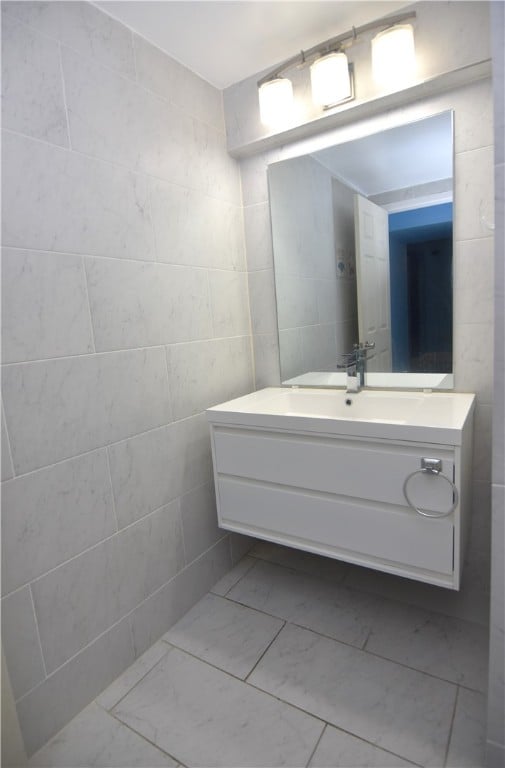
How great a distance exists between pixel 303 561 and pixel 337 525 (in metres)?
0.69

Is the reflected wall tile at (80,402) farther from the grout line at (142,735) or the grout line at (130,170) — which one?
the grout line at (142,735)

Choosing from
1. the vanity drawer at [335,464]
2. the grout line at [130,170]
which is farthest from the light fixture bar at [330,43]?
the vanity drawer at [335,464]

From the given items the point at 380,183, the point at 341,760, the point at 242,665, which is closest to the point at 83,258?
the point at 380,183

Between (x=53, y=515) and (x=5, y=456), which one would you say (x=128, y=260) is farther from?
(x=53, y=515)

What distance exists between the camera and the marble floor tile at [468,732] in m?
1.04

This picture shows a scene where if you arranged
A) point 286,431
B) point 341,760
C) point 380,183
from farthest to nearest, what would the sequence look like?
point 380,183 → point 286,431 → point 341,760

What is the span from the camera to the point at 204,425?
1740mm

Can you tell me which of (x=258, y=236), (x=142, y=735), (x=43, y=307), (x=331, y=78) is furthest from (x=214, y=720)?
(x=331, y=78)

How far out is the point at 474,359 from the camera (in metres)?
1.49

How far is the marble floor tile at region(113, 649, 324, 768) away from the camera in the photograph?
111cm

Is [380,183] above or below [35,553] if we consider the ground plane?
above

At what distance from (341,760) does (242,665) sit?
1.38 ft

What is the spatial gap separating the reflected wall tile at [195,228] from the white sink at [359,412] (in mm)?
623

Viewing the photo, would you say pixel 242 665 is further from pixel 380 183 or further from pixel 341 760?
pixel 380 183
